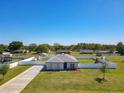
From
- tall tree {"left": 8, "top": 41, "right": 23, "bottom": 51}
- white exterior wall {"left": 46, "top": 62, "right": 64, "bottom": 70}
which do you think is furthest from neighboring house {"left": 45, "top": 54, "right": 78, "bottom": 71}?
tall tree {"left": 8, "top": 41, "right": 23, "bottom": 51}

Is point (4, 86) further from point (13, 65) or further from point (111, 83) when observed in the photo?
point (13, 65)

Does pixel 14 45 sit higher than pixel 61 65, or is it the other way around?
pixel 14 45

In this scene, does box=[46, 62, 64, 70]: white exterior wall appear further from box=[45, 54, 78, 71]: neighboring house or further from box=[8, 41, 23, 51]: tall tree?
box=[8, 41, 23, 51]: tall tree

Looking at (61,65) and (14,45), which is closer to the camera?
(61,65)

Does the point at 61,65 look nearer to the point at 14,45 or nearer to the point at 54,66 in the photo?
the point at 54,66

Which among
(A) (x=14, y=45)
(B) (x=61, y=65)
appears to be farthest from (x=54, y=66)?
(A) (x=14, y=45)

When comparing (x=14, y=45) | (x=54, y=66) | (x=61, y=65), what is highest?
(x=14, y=45)

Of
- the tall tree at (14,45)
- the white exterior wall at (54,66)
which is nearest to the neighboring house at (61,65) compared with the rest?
the white exterior wall at (54,66)

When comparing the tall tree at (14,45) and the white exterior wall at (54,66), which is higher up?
the tall tree at (14,45)

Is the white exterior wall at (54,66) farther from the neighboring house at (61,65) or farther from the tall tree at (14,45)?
the tall tree at (14,45)

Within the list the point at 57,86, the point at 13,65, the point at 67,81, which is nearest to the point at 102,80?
the point at 67,81

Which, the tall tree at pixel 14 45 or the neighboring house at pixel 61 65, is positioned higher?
the tall tree at pixel 14 45

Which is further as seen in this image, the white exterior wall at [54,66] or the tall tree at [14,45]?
the tall tree at [14,45]

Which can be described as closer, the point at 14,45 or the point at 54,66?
the point at 54,66
